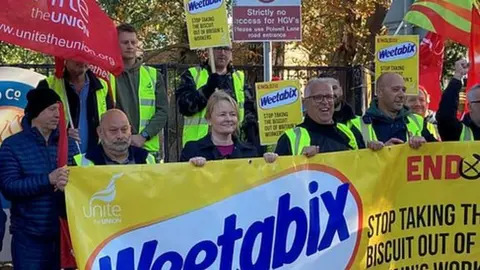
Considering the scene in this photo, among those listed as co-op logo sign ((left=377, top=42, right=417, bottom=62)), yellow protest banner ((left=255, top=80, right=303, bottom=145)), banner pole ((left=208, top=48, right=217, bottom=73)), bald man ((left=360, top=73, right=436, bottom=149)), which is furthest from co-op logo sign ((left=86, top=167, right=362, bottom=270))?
co-op logo sign ((left=377, top=42, right=417, bottom=62))

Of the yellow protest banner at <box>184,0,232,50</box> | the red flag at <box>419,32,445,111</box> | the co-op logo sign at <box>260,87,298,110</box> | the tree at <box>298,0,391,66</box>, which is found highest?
the tree at <box>298,0,391,66</box>

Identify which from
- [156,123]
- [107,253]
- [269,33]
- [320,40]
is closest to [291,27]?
[269,33]

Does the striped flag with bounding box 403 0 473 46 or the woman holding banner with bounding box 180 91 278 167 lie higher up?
→ the striped flag with bounding box 403 0 473 46

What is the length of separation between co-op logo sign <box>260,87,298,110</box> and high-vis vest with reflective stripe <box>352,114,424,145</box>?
1115 millimetres

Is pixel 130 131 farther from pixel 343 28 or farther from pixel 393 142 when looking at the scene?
pixel 343 28

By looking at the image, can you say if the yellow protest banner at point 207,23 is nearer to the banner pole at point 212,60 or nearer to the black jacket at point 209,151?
the banner pole at point 212,60

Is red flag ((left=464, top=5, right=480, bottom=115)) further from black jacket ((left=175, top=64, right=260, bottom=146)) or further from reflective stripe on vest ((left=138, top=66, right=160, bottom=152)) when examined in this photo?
reflective stripe on vest ((left=138, top=66, right=160, bottom=152))

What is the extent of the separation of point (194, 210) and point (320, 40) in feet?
51.0

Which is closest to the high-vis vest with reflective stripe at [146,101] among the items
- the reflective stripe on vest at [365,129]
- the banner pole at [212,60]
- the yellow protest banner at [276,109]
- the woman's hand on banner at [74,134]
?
the banner pole at [212,60]

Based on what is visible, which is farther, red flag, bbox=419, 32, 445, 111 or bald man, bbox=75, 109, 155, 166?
red flag, bbox=419, 32, 445, 111

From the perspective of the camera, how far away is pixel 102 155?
4.80m

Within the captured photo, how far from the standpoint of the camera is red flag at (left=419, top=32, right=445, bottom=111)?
8.41m

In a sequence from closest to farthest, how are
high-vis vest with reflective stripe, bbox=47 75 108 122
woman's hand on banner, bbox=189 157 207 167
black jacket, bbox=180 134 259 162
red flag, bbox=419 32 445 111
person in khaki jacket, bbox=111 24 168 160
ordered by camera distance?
woman's hand on banner, bbox=189 157 207 167 → black jacket, bbox=180 134 259 162 → high-vis vest with reflective stripe, bbox=47 75 108 122 → person in khaki jacket, bbox=111 24 168 160 → red flag, bbox=419 32 445 111

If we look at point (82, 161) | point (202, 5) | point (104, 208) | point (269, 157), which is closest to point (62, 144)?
point (82, 161)
